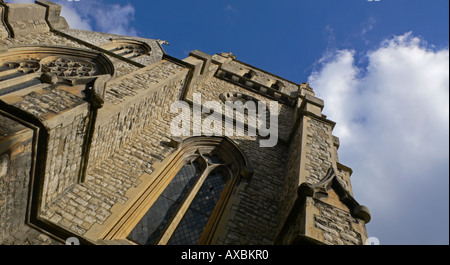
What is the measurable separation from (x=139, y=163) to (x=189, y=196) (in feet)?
4.40

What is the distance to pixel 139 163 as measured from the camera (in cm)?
682

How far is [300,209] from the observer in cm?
485

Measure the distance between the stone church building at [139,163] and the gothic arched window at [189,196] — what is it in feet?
0.09

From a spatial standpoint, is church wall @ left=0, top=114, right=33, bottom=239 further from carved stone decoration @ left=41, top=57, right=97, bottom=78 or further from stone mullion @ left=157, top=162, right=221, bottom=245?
carved stone decoration @ left=41, top=57, right=97, bottom=78

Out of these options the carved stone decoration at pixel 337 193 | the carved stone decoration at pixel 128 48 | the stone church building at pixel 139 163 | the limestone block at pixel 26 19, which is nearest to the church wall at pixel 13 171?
the stone church building at pixel 139 163

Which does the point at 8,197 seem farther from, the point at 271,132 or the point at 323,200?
the point at 271,132

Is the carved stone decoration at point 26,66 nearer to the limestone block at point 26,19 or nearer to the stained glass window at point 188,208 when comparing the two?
the limestone block at point 26,19

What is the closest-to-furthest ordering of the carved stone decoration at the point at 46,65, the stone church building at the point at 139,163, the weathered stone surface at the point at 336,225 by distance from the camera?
the weathered stone surface at the point at 336,225, the stone church building at the point at 139,163, the carved stone decoration at the point at 46,65

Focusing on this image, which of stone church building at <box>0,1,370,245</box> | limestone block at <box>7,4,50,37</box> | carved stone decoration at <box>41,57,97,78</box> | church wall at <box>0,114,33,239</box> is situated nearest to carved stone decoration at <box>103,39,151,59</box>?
limestone block at <box>7,4,50,37</box>

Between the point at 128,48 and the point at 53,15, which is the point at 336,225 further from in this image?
the point at 128,48

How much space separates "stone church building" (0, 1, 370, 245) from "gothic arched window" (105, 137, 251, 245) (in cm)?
3

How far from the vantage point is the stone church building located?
14.1 ft

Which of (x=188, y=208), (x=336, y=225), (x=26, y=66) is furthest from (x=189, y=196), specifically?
(x=26, y=66)

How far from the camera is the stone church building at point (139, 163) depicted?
4.30 meters
